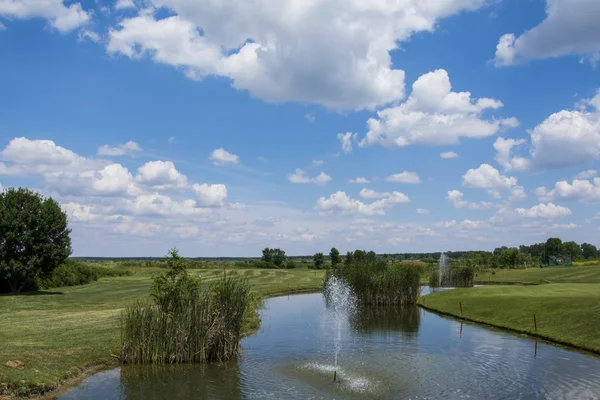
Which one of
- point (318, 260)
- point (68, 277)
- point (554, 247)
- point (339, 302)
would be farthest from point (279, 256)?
point (554, 247)

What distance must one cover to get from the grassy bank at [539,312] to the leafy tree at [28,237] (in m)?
41.0

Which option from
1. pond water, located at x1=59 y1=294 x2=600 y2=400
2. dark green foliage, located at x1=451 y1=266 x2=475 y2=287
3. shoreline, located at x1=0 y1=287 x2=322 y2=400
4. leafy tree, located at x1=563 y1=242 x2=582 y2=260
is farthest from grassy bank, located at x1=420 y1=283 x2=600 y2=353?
leafy tree, located at x1=563 y1=242 x2=582 y2=260

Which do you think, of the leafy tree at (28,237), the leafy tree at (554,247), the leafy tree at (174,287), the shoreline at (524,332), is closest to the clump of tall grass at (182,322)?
the leafy tree at (174,287)

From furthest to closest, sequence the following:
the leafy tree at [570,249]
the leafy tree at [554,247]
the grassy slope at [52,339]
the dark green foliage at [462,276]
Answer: the leafy tree at [570,249]
the leafy tree at [554,247]
the dark green foliage at [462,276]
the grassy slope at [52,339]

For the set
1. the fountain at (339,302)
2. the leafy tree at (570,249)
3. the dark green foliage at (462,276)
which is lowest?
the fountain at (339,302)

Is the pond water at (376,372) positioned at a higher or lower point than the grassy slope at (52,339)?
lower

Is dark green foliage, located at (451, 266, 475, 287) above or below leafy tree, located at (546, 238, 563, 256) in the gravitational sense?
below

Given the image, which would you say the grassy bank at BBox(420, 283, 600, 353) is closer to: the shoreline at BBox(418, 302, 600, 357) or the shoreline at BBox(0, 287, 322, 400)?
the shoreline at BBox(418, 302, 600, 357)

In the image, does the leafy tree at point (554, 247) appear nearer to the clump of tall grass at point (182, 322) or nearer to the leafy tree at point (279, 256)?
the leafy tree at point (279, 256)

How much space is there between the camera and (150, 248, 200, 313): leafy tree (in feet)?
72.2

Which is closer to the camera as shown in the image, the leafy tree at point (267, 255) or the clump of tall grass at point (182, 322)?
the clump of tall grass at point (182, 322)

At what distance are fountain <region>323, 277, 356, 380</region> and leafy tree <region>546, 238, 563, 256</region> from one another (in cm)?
15076

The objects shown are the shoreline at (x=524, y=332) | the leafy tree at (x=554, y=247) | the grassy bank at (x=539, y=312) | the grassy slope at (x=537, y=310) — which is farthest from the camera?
the leafy tree at (x=554, y=247)

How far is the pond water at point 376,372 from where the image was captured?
17.7 m
